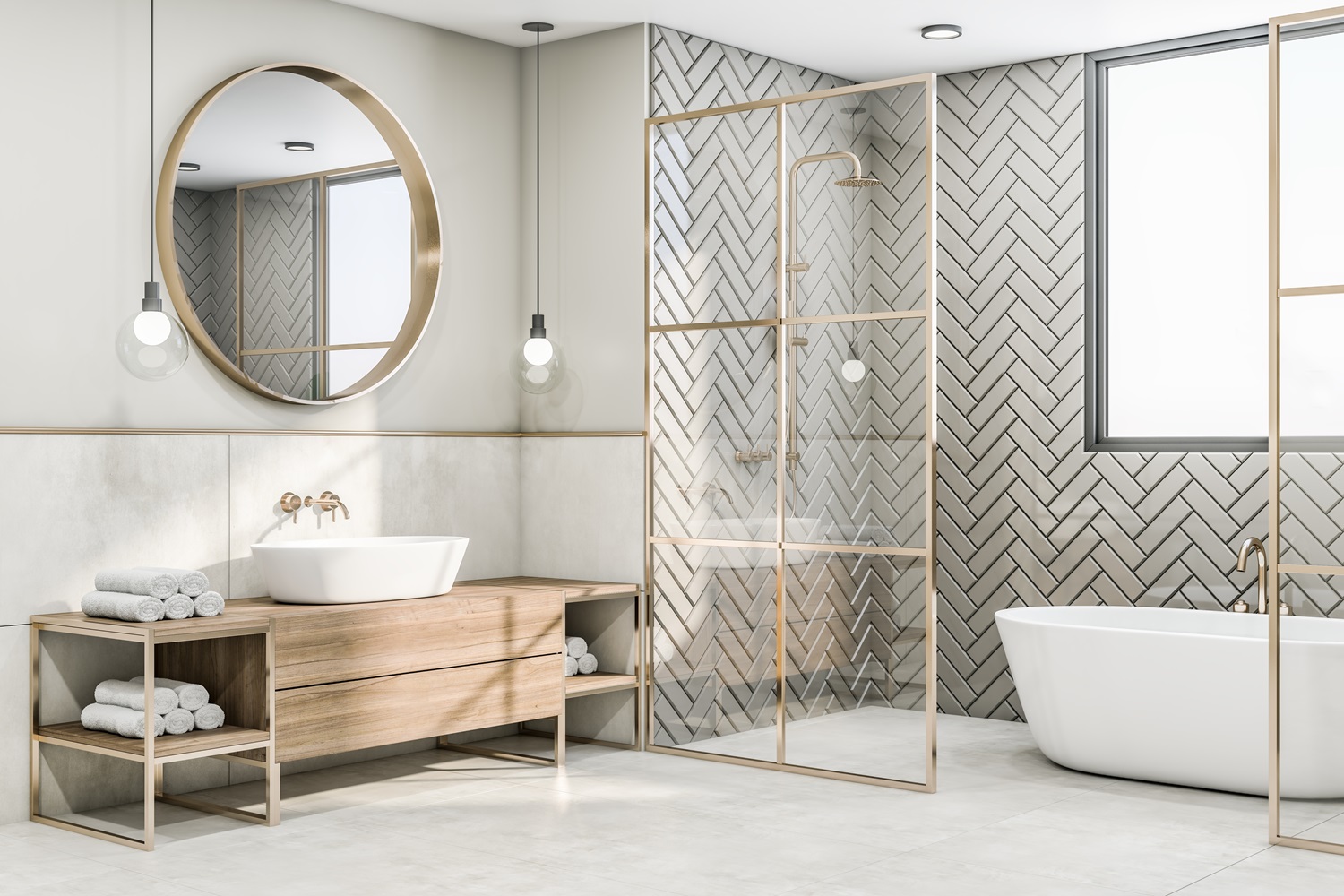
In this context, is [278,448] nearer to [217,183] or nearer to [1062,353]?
[217,183]

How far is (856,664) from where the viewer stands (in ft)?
15.7

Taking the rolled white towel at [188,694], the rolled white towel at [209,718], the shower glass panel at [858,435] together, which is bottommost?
the rolled white towel at [209,718]

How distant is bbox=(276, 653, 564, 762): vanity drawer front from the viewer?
4203 millimetres

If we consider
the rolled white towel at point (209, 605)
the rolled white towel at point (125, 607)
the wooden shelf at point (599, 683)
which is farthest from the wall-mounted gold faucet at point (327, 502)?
the wooden shelf at point (599, 683)

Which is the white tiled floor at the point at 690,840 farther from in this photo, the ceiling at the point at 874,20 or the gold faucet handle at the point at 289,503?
the ceiling at the point at 874,20

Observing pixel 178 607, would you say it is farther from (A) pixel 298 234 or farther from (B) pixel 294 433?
(A) pixel 298 234

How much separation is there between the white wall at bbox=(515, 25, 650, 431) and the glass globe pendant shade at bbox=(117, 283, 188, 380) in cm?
176

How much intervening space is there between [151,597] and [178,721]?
377mm

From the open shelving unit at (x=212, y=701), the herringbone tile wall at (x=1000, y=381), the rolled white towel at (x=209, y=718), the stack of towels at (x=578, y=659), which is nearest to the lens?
the open shelving unit at (x=212, y=701)

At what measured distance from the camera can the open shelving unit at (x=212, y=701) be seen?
3912 millimetres

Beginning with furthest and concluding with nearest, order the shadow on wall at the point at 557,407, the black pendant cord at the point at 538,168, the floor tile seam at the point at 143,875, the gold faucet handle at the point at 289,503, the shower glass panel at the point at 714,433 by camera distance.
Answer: the black pendant cord at the point at 538,168 < the shadow on wall at the point at 557,407 < the shower glass panel at the point at 714,433 < the gold faucet handle at the point at 289,503 < the floor tile seam at the point at 143,875

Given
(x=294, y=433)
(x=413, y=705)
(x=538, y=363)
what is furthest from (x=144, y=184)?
(x=413, y=705)

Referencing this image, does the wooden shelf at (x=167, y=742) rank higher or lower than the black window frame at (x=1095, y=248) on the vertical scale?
lower

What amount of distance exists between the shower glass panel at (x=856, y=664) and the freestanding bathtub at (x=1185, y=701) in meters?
0.53
